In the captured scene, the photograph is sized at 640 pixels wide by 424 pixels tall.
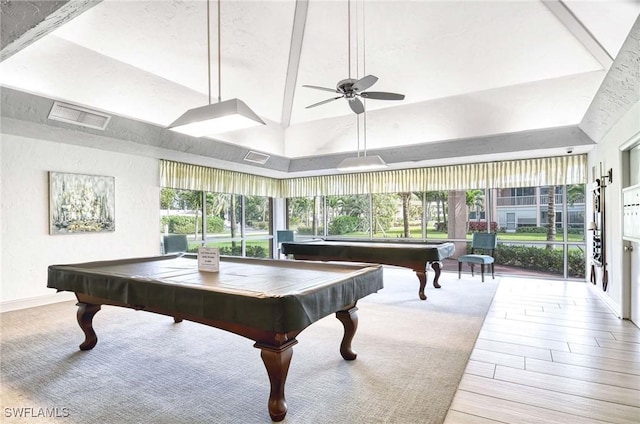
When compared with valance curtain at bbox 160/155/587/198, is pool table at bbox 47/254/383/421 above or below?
below

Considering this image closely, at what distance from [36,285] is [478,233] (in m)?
7.19

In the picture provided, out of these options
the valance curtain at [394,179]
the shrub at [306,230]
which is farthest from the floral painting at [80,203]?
the shrub at [306,230]

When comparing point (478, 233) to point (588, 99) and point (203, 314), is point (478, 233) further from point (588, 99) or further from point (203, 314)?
point (203, 314)

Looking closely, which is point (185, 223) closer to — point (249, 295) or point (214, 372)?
point (214, 372)

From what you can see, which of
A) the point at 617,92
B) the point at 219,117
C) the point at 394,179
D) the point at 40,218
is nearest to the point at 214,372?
the point at 219,117

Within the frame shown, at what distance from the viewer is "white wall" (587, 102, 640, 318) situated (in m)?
3.62

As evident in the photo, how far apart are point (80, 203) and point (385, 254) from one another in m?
4.53

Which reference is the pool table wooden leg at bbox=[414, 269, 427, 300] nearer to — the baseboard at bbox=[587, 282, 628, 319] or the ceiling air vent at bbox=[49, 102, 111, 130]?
the baseboard at bbox=[587, 282, 628, 319]

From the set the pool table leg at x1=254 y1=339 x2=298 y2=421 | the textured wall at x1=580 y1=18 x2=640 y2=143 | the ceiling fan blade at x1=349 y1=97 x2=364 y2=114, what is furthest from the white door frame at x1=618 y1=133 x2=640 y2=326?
the pool table leg at x1=254 y1=339 x2=298 y2=421

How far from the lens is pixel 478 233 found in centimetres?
664

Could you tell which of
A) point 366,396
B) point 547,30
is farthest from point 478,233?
point 366,396

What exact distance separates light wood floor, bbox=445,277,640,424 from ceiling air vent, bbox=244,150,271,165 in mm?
4893

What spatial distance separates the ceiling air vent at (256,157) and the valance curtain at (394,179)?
33.5 inches

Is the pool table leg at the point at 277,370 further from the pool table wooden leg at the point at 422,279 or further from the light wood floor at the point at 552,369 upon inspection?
the pool table wooden leg at the point at 422,279
